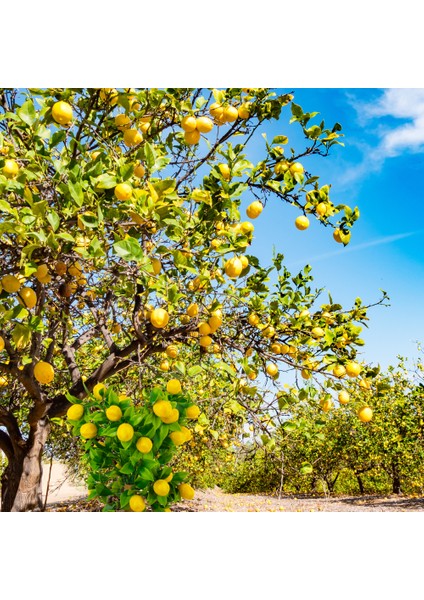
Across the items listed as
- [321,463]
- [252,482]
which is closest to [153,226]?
[321,463]

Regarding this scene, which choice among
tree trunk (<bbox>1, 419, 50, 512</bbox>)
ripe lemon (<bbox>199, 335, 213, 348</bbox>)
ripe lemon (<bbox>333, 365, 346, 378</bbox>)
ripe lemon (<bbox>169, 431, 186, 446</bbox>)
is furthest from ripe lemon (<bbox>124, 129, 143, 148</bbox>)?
tree trunk (<bbox>1, 419, 50, 512</bbox>)

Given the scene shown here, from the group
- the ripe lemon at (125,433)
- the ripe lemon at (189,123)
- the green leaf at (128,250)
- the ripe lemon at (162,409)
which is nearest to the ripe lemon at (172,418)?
the ripe lemon at (162,409)

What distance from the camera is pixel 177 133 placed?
2.71 metres

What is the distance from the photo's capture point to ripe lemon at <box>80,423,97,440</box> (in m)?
1.81

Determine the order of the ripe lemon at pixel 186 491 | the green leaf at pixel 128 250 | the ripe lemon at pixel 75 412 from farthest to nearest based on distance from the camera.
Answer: the ripe lemon at pixel 75 412
the ripe lemon at pixel 186 491
the green leaf at pixel 128 250

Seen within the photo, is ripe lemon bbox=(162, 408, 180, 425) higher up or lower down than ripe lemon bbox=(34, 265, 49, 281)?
lower down

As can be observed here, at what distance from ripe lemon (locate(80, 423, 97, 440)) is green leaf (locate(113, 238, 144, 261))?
74 cm

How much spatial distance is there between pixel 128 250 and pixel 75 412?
809 millimetres

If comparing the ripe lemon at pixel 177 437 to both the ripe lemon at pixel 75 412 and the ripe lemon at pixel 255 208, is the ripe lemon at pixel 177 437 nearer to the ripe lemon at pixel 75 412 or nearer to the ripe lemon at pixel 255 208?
the ripe lemon at pixel 75 412

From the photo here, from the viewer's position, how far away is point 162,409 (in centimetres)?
168

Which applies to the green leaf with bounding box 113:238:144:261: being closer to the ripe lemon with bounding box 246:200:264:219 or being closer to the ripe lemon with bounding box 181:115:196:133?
the ripe lemon with bounding box 181:115:196:133

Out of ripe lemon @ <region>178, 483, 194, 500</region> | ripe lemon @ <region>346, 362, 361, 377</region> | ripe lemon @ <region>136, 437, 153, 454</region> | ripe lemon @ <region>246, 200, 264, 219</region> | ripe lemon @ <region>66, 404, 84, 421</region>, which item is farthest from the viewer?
ripe lemon @ <region>246, 200, 264, 219</region>

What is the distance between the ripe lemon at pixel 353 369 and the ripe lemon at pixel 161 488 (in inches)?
40.3

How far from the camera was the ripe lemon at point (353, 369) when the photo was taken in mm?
2146
